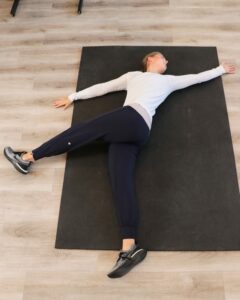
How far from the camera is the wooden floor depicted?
1746 mm

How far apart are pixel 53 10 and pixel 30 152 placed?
1.55m

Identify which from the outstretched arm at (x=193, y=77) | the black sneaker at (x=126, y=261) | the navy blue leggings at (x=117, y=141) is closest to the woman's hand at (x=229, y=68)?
the outstretched arm at (x=193, y=77)

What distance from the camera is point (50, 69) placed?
8.45ft

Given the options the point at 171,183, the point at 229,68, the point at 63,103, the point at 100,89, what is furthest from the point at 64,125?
the point at 229,68

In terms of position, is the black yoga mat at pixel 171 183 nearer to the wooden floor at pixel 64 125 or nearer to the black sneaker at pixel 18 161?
the wooden floor at pixel 64 125

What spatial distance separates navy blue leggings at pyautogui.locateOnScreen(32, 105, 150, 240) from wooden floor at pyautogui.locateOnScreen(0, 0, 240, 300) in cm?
18

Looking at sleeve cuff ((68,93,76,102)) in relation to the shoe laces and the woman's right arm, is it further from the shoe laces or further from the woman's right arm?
the shoe laces

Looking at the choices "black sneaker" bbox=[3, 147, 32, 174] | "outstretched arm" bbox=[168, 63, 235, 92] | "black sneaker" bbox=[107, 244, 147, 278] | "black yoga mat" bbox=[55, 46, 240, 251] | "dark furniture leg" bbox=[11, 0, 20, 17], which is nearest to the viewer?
"black sneaker" bbox=[107, 244, 147, 278]

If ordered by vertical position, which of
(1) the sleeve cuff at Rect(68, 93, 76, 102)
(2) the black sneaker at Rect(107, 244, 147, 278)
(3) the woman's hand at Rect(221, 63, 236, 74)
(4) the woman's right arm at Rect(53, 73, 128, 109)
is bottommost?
(2) the black sneaker at Rect(107, 244, 147, 278)

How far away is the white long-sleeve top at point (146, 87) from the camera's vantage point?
206cm

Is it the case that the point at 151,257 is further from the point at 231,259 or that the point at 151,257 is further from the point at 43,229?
the point at 43,229

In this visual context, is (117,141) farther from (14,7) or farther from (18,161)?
(14,7)

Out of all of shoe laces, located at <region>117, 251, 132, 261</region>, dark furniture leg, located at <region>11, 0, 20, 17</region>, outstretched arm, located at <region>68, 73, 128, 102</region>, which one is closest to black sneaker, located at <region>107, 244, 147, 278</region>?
shoe laces, located at <region>117, 251, 132, 261</region>

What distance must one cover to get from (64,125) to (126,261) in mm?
1036
